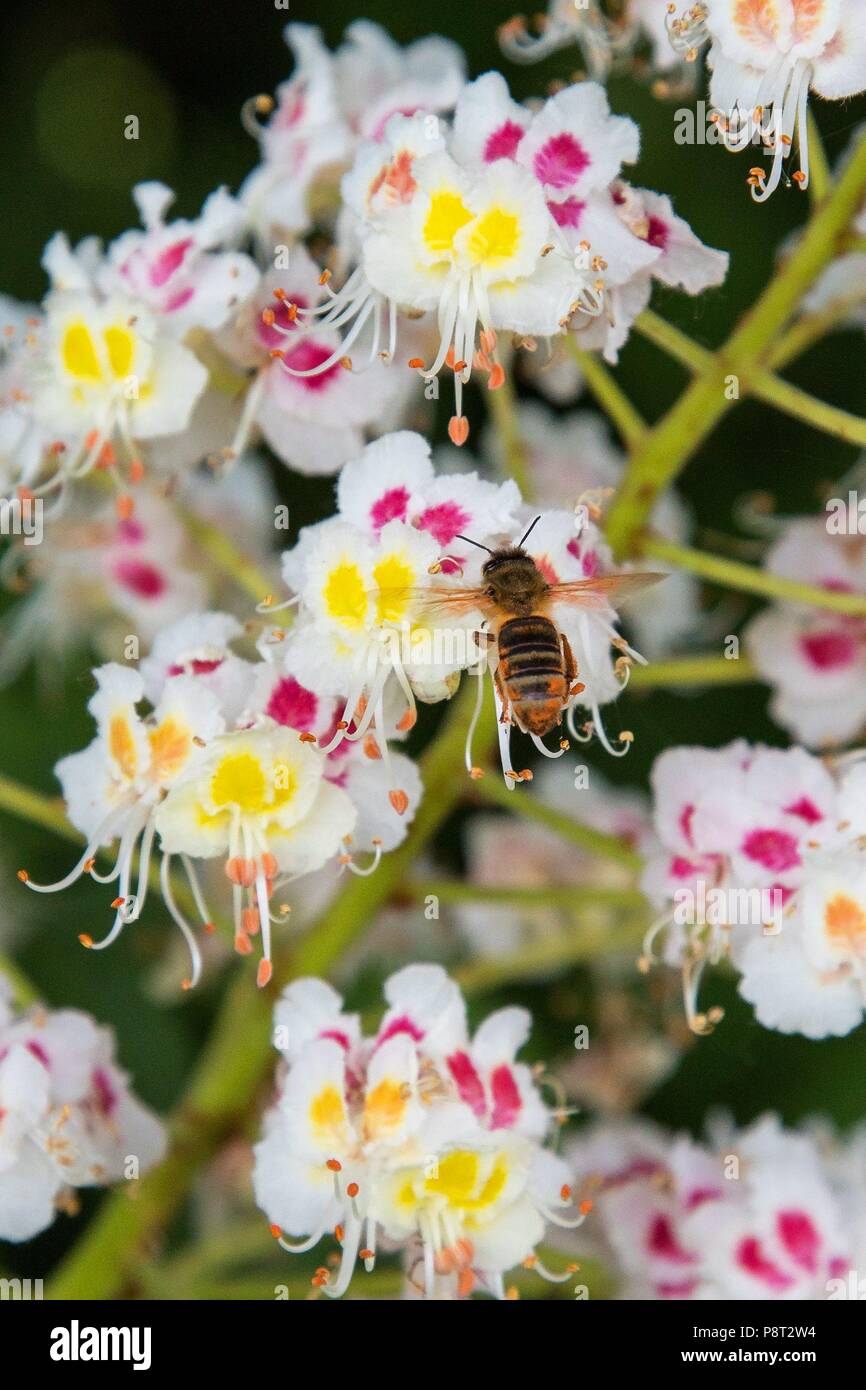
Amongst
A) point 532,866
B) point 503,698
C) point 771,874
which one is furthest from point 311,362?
point 532,866

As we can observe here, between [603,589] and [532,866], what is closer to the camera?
[603,589]

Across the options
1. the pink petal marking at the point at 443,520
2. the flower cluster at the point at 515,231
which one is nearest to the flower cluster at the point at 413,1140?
the pink petal marking at the point at 443,520

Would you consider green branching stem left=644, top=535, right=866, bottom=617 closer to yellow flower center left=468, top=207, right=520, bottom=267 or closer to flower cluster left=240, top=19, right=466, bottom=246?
yellow flower center left=468, top=207, right=520, bottom=267

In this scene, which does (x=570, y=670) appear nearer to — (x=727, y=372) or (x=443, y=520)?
(x=443, y=520)

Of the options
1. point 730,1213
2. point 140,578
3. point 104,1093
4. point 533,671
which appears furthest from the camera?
point 140,578

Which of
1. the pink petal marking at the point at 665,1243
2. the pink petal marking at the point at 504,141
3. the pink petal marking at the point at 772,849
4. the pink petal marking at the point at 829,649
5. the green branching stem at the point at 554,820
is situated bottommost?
the pink petal marking at the point at 665,1243

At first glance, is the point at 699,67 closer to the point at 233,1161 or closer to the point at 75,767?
the point at 75,767

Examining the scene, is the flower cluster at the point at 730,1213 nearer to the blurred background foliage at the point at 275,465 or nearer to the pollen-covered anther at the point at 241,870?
the blurred background foliage at the point at 275,465
